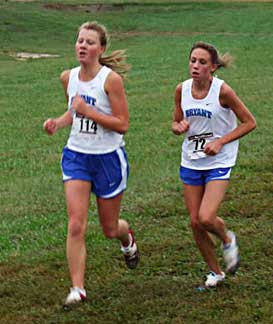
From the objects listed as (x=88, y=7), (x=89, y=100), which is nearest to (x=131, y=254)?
(x=89, y=100)

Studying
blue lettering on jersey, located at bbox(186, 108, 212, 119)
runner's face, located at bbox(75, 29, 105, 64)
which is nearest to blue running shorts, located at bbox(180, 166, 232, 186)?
blue lettering on jersey, located at bbox(186, 108, 212, 119)

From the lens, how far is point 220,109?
664 centimetres

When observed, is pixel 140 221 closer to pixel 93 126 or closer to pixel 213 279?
pixel 213 279

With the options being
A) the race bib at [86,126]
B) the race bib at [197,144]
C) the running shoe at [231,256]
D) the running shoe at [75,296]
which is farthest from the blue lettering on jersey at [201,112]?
the running shoe at [75,296]

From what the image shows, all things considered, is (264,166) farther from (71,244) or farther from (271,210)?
(71,244)

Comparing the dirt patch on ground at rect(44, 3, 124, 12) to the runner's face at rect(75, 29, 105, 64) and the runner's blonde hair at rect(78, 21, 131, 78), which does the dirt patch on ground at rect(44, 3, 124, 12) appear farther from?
the runner's face at rect(75, 29, 105, 64)

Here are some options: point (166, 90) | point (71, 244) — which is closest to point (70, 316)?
point (71, 244)

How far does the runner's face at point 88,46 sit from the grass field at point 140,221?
1.65 meters

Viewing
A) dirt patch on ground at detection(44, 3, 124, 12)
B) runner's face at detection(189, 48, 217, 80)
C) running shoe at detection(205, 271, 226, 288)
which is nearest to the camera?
runner's face at detection(189, 48, 217, 80)

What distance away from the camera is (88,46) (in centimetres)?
653

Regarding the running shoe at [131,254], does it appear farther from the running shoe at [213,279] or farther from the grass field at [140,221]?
the running shoe at [213,279]

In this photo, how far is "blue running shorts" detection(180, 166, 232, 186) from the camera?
666cm

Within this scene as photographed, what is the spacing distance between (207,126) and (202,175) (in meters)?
0.36

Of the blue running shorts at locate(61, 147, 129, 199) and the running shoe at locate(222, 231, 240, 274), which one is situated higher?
the blue running shorts at locate(61, 147, 129, 199)
